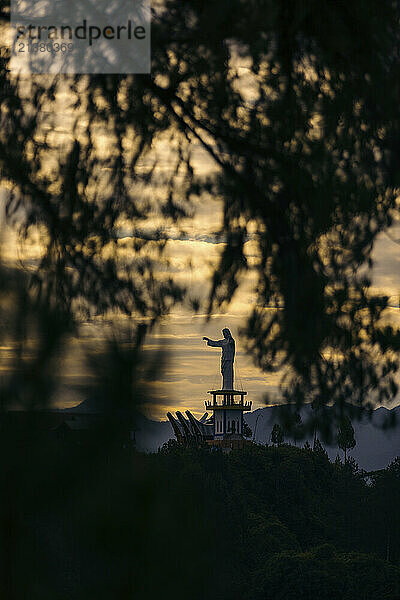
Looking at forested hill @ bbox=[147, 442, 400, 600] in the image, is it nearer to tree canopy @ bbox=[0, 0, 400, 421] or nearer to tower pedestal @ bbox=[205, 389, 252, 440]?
tower pedestal @ bbox=[205, 389, 252, 440]

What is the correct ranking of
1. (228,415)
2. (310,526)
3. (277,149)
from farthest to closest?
(310,526) → (228,415) → (277,149)

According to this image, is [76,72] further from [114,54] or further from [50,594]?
[50,594]

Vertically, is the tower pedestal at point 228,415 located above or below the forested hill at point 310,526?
above

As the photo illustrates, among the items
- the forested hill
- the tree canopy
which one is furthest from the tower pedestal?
the tree canopy

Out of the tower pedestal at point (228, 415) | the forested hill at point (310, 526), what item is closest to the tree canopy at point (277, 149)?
the tower pedestal at point (228, 415)

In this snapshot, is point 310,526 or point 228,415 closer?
point 228,415

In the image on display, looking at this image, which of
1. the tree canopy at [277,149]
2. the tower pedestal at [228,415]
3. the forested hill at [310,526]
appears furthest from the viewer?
the forested hill at [310,526]

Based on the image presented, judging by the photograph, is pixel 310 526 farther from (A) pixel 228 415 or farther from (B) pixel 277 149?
(B) pixel 277 149

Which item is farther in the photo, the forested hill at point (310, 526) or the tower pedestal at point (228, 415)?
the forested hill at point (310, 526)

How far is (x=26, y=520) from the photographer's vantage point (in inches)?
35.6

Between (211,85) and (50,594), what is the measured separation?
208 centimetres

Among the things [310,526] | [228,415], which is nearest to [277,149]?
[228,415]

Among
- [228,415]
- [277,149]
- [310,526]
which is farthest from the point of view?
[310,526]

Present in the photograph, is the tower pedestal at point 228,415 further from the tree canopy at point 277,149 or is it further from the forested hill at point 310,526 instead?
the tree canopy at point 277,149
